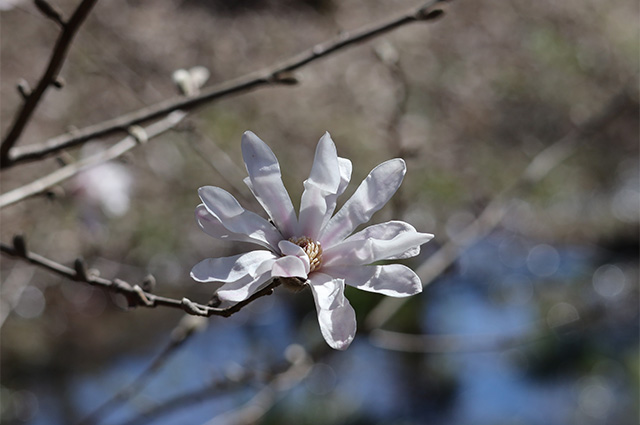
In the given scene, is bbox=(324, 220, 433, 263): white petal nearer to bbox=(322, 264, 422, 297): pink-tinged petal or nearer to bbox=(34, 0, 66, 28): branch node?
bbox=(322, 264, 422, 297): pink-tinged petal

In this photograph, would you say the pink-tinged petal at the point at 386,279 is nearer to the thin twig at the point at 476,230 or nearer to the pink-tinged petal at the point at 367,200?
the pink-tinged petal at the point at 367,200

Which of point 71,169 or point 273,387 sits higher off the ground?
point 71,169

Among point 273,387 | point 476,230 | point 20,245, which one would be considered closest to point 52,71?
point 20,245

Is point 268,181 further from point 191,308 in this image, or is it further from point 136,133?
point 136,133

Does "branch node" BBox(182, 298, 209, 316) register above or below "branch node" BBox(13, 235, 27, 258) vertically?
below

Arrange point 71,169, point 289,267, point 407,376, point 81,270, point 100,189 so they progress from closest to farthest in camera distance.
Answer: point 289,267 → point 81,270 → point 71,169 → point 100,189 → point 407,376

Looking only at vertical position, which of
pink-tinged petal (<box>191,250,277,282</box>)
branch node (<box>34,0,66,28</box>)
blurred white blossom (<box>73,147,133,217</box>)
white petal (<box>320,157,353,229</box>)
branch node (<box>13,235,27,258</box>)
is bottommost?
pink-tinged petal (<box>191,250,277,282</box>)

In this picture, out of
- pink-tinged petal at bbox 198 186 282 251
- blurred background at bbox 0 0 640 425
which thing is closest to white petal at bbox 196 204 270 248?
pink-tinged petal at bbox 198 186 282 251

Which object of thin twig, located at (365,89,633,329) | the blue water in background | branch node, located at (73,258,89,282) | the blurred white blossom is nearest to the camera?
branch node, located at (73,258,89,282)
